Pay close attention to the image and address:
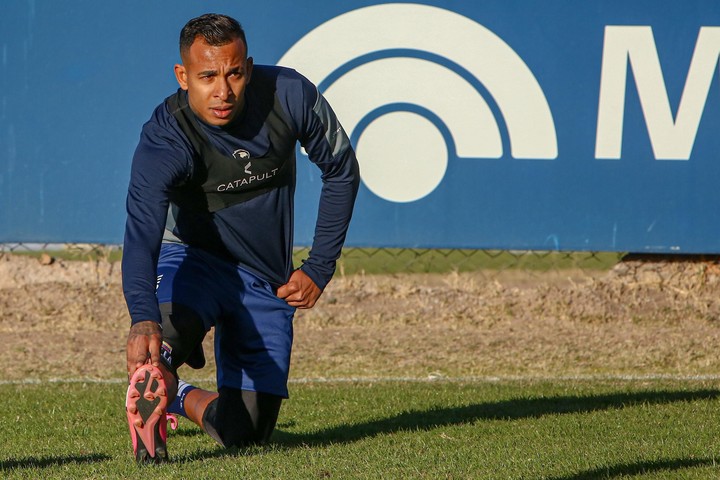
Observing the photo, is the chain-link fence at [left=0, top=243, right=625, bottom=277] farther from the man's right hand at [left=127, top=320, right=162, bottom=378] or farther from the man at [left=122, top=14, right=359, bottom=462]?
the man's right hand at [left=127, top=320, right=162, bottom=378]

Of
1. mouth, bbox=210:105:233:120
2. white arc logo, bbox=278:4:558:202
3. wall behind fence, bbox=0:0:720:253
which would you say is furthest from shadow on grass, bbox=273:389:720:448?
white arc logo, bbox=278:4:558:202

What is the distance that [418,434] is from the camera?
561cm

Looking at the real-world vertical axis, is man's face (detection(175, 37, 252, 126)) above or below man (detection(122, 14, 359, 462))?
above

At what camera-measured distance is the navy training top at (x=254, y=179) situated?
15.5ft

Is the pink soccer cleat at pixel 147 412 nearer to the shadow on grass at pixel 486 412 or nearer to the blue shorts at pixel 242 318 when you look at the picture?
the blue shorts at pixel 242 318

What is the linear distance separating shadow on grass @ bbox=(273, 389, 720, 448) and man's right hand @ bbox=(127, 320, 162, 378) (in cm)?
126

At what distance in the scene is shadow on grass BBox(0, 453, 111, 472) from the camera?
491 cm

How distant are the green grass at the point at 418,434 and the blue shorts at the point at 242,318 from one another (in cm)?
36

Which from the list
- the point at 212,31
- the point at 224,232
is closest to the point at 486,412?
the point at 224,232

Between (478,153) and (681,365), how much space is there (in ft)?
7.38

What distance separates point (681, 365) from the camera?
25.9ft

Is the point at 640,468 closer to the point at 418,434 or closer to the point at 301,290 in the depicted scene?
the point at 418,434

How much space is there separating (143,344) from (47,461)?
1.09m

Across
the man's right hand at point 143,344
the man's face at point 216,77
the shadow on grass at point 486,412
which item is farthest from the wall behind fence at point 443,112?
the man's right hand at point 143,344
